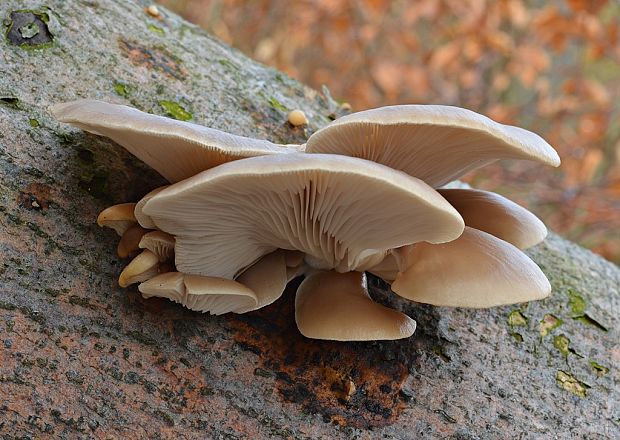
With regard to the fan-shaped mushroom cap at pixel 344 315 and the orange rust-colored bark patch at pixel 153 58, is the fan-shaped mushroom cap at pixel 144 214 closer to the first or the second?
the fan-shaped mushroom cap at pixel 344 315

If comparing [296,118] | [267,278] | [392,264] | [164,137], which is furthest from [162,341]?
[296,118]

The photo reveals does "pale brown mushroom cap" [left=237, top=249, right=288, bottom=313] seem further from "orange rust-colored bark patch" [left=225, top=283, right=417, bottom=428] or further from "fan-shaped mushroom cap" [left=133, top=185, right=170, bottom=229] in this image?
"fan-shaped mushroom cap" [left=133, top=185, right=170, bottom=229]

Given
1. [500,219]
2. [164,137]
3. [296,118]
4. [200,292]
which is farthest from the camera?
[296,118]

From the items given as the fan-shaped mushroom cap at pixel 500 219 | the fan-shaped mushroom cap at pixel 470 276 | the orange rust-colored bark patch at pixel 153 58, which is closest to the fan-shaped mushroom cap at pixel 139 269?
the fan-shaped mushroom cap at pixel 470 276

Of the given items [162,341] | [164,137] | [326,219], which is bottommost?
[162,341]

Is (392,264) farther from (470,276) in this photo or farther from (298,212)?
(298,212)

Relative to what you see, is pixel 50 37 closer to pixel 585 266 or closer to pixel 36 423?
pixel 36 423

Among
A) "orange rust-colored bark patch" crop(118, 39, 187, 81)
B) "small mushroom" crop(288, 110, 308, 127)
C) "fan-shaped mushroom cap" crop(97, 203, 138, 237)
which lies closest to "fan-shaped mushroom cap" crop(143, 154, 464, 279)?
"fan-shaped mushroom cap" crop(97, 203, 138, 237)
